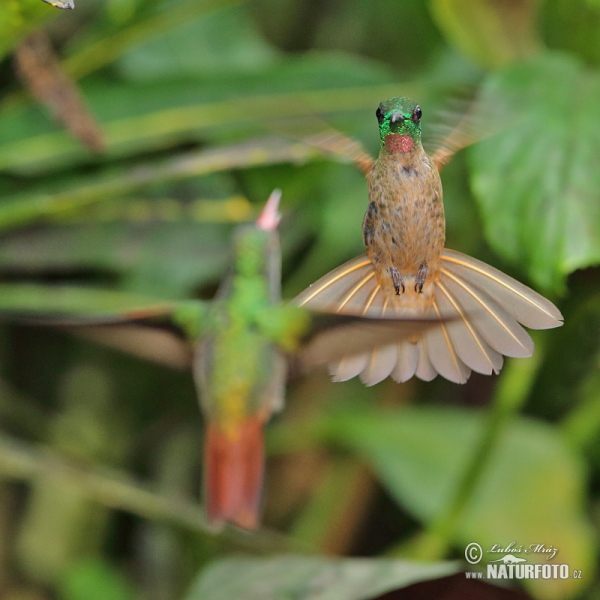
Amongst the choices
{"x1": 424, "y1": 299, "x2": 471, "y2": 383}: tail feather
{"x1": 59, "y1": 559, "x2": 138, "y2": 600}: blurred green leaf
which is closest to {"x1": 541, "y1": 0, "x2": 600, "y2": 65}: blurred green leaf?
{"x1": 424, "y1": 299, "x2": 471, "y2": 383}: tail feather

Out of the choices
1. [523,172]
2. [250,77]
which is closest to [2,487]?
[250,77]

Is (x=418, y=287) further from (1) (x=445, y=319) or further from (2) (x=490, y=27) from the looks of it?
(2) (x=490, y=27)

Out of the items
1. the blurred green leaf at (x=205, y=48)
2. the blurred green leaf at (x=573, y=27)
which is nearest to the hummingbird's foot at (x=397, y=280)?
the blurred green leaf at (x=573, y=27)

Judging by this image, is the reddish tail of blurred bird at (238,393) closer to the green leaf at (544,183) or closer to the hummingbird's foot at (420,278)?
the green leaf at (544,183)

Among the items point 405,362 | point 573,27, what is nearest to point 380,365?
point 405,362

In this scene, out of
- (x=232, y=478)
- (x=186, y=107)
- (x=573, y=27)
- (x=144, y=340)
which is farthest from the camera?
(x=186, y=107)

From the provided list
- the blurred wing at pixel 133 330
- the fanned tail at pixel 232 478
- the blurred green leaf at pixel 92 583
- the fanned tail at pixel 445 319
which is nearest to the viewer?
the fanned tail at pixel 445 319
